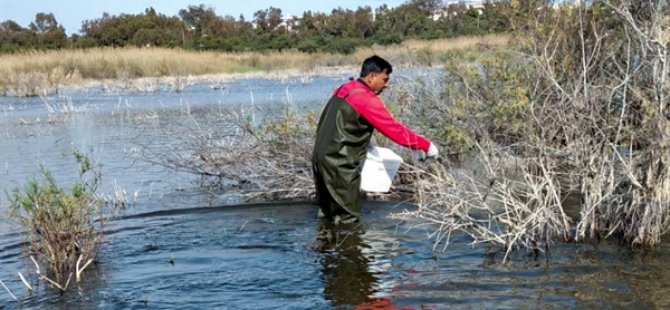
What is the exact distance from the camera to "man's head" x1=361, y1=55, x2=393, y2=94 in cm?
780

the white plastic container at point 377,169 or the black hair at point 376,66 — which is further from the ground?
the black hair at point 376,66

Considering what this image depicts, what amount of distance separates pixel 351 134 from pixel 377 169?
22.6 inches

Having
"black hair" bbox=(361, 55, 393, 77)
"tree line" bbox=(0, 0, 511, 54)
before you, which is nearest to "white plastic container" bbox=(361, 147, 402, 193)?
"black hair" bbox=(361, 55, 393, 77)

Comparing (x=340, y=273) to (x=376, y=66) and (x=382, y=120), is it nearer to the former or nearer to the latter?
(x=382, y=120)

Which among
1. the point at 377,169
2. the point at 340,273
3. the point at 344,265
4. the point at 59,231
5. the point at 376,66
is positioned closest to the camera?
the point at 340,273

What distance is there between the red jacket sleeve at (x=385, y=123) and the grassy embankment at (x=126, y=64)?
21442mm

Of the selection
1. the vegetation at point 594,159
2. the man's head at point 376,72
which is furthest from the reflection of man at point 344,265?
the man's head at point 376,72

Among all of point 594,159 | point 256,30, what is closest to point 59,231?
point 594,159

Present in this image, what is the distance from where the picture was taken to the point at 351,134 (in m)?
7.99

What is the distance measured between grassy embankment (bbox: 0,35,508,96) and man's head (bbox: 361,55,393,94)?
21250 mm

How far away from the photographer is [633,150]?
7219 mm

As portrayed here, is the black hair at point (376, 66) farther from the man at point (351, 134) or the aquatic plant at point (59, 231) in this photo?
the aquatic plant at point (59, 231)

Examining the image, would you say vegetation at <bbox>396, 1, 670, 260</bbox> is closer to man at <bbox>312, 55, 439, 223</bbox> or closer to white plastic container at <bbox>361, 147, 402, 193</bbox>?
white plastic container at <bbox>361, 147, 402, 193</bbox>

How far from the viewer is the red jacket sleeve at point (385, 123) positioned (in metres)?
7.69
